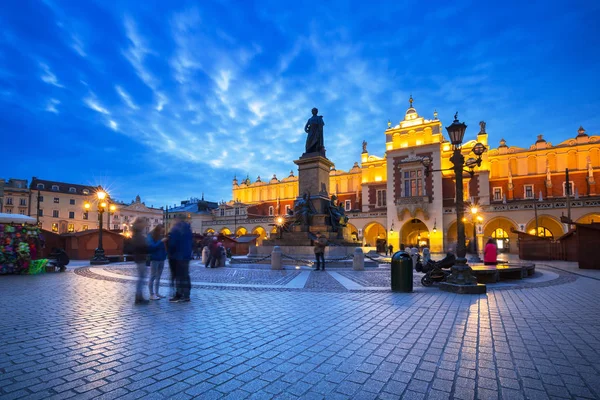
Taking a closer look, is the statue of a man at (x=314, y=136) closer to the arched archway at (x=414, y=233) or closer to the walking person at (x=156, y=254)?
the walking person at (x=156, y=254)

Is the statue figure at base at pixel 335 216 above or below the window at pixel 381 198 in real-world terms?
below

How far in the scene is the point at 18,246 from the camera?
43.3ft

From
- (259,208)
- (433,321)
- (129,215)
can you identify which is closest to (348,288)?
(433,321)

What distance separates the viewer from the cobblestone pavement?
3.09 m

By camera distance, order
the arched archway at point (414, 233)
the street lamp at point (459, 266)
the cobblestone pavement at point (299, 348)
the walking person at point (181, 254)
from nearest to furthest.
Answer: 1. the cobblestone pavement at point (299, 348)
2. the walking person at point (181, 254)
3. the street lamp at point (459, 266)
4. the arched archway at point (414, 233)

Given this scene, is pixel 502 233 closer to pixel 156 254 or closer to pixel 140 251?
pixel 156 254

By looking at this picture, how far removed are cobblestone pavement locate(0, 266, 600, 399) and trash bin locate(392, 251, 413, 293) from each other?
51.2 inches

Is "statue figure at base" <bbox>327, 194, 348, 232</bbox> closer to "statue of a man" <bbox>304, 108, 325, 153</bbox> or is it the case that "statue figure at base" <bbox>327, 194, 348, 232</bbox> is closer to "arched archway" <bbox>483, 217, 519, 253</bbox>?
"statue of a man" <bbox>304, 108, 325, 153</bbox>

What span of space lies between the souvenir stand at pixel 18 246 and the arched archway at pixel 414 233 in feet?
108

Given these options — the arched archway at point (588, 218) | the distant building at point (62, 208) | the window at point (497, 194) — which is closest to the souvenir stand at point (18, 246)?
the arched archway at point (588, 218)

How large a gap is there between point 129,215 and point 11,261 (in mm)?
63226

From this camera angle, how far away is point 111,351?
4051 millimetres

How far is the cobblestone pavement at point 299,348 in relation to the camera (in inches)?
122

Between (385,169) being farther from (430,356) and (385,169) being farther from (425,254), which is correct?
(430,356)
